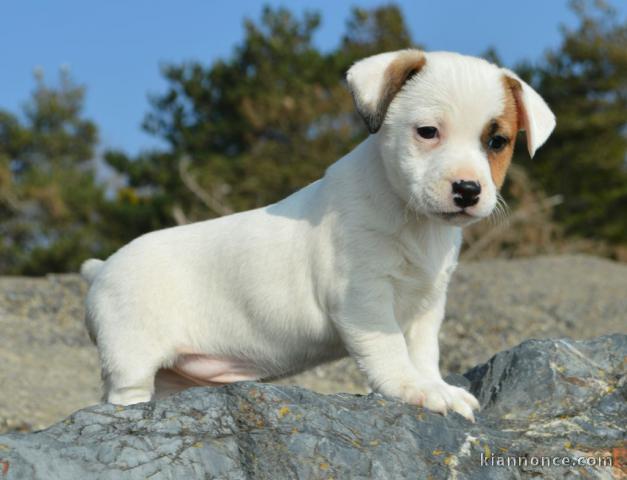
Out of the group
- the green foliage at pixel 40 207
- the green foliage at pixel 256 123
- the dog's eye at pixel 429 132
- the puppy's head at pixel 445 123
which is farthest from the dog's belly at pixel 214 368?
the green foliage at pixel 40 207

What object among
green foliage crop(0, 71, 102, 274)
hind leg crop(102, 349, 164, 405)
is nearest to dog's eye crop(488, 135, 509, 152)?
hind leg crop(102, 349, 164, 405)

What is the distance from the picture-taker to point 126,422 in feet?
10.5

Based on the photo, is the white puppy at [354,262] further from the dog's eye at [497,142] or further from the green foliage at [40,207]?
the green foliage at [40,207]

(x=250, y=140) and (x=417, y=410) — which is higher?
(x=250, y=140)

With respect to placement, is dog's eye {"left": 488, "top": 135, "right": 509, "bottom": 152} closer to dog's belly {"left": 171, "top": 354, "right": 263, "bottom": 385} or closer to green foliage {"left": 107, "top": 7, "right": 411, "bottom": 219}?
dog's belly {"left": 171, "top": 354, "right": 263, "bottom": 385}

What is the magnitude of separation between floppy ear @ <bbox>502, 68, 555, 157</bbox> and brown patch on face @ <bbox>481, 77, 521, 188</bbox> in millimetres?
18

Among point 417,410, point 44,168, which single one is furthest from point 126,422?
→ point 44,168

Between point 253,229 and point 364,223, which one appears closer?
point 364,223

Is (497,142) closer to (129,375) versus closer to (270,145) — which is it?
(129,375)

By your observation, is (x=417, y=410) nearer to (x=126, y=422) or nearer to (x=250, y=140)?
(x=126, y=422)

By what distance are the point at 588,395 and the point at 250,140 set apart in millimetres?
19785

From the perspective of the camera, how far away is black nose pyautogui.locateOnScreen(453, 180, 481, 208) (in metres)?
3.67

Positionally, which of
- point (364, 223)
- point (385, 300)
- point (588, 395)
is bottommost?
point (588, 395)

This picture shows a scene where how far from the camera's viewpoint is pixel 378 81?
4055 mm
